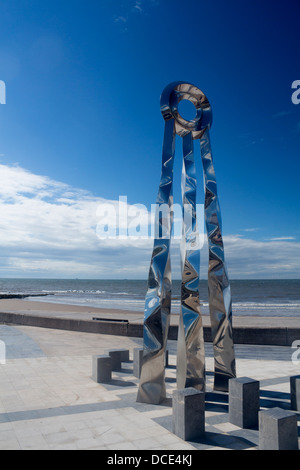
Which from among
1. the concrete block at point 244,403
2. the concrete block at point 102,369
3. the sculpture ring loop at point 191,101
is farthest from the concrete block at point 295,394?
the sculpture ring loop at point 191,101

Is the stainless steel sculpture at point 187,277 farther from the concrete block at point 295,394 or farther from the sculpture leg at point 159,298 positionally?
the concrete block at point 295,394

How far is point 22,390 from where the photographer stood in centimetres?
748

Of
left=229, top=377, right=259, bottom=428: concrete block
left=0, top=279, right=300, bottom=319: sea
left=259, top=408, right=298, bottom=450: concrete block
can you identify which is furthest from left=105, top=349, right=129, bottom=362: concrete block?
left=0, top=279, right=300, bottom=319: sea

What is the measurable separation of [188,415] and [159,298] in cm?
241

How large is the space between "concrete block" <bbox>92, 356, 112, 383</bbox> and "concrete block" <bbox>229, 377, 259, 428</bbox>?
9.76 feet

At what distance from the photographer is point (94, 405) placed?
666cm

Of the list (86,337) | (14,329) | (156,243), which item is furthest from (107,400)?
(14,329)

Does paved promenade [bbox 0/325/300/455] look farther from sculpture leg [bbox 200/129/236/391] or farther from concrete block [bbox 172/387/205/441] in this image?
sculpture leg [bbox 200/129/236/391]

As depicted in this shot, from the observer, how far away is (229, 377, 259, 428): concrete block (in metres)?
5.84

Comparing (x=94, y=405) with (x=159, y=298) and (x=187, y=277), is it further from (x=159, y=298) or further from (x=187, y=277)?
(x=187, y=277)

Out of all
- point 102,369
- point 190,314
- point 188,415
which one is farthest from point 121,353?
point 188,415

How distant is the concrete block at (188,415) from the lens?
5.28 metres

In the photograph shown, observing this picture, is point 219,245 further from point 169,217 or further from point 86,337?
point 86,337

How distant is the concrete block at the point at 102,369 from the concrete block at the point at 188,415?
2.85 m
